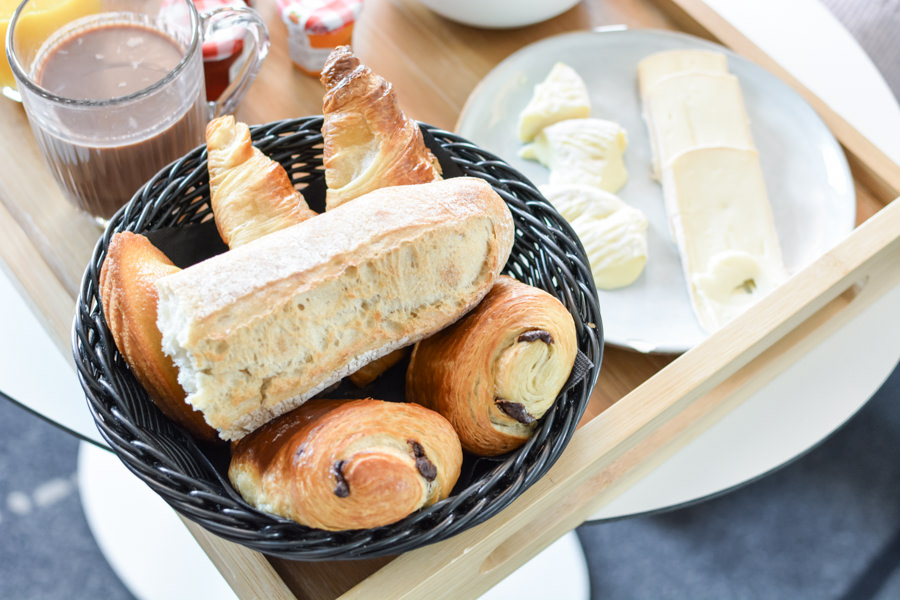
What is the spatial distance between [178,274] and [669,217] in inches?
21.0

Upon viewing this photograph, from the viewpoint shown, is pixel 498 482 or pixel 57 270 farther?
pixel 57 270

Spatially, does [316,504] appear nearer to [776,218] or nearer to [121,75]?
[121,75]

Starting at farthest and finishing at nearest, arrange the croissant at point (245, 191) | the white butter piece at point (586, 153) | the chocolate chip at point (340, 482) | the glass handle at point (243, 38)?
the white butter piece at point (586, 153) → the glass handle at point (243, 38) → the croissant at point (245, 191) → the chocolate chip at point (340, 482)

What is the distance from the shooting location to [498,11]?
89cm

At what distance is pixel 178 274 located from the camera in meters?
0.49

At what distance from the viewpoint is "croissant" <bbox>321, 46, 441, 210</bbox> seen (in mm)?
587

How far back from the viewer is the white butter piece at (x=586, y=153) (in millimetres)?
848

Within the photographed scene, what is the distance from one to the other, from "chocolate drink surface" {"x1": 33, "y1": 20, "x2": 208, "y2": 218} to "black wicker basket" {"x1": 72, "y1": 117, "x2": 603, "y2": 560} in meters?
0.06

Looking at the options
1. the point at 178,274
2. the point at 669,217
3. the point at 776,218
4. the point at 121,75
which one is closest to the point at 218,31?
the point at 121,75

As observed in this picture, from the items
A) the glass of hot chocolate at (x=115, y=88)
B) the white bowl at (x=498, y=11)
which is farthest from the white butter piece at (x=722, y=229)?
the glass of hot chocolate at (x=115, y=88)

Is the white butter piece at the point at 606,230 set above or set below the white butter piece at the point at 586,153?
below

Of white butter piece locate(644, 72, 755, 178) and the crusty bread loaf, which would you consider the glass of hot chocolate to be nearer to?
the crusty bread loaf

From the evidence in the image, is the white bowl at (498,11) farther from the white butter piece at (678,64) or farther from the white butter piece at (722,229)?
the white butter piece at (722,229)

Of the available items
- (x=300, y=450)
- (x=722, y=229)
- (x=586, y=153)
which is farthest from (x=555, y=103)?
(x=300, y=450)
